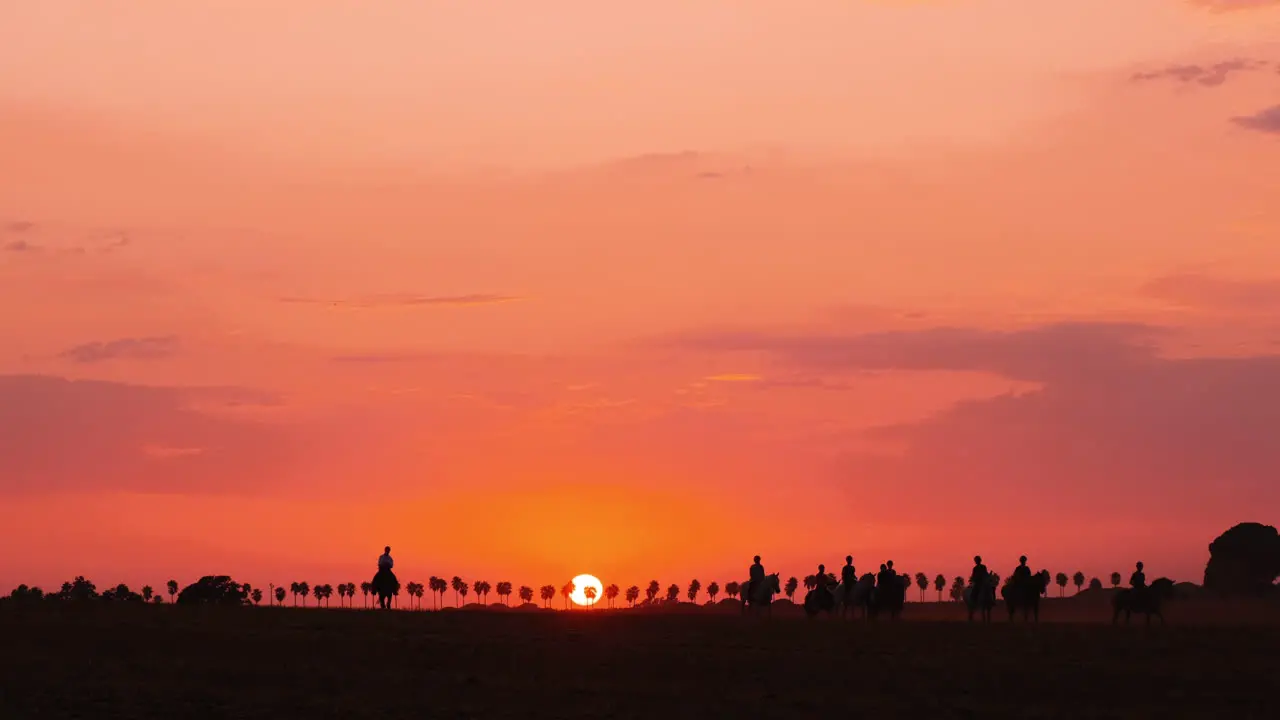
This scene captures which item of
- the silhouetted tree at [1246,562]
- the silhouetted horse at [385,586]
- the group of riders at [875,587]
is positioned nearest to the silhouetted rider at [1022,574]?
the group of riders at [875,587]

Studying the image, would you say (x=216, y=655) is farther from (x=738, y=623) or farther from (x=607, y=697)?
(x=738, y=623)

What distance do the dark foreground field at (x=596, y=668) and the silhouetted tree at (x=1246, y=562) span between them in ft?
328

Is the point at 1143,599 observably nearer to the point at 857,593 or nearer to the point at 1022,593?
the point at 1022,593

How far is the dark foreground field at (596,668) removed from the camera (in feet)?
147

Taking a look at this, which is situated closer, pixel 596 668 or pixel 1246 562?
pixel 596 668

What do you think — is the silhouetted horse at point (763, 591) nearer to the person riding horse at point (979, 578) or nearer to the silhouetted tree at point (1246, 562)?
the person riding horse at point (979, 578)

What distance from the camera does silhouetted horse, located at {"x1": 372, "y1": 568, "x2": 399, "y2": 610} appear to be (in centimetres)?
6906

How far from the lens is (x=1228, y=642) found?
5891 centimetres

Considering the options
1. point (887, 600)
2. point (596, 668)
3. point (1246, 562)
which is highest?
point (1246, 562)

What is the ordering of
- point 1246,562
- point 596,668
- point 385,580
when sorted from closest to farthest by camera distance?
point 596,668, point 385,580, point 1246,562

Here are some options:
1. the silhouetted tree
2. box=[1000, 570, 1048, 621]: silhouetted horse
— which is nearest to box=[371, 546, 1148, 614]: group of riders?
box=[1000, 570, 1048, 621]: silhouetted horse

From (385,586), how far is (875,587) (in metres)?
19.3

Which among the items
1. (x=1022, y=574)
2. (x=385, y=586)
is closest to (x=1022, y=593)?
(x=1022, y=574)

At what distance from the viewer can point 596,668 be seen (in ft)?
168
